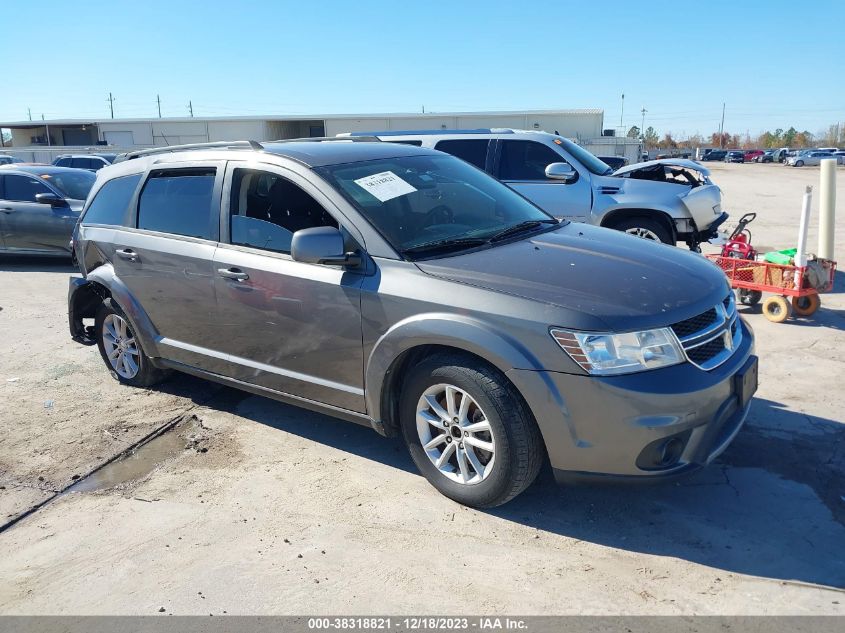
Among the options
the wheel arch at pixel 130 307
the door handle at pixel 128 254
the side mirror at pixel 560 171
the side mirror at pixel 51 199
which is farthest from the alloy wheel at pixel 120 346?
the side mirror at pixel 51 199

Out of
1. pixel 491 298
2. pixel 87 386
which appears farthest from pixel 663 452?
Answer: pixel 87 386

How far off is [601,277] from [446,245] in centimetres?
89

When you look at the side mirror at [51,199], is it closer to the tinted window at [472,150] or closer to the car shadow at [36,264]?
the car shadow at [36,264]

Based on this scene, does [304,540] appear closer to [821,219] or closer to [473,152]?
[473,152]

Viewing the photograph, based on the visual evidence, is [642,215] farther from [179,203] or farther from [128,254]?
[128,254]

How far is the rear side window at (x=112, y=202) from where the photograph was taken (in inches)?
206

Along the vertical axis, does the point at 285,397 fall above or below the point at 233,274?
below

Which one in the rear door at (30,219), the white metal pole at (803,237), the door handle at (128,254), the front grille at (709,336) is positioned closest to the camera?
the front grille at (709,336)

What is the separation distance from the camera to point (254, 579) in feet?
10.3

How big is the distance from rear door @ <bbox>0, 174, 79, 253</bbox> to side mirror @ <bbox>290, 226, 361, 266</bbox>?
877cm

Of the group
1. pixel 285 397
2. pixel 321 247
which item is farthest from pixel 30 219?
pixel 321 247

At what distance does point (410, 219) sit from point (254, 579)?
209cm

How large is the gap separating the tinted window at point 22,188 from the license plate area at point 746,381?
11300 mm

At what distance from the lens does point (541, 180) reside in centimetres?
892
